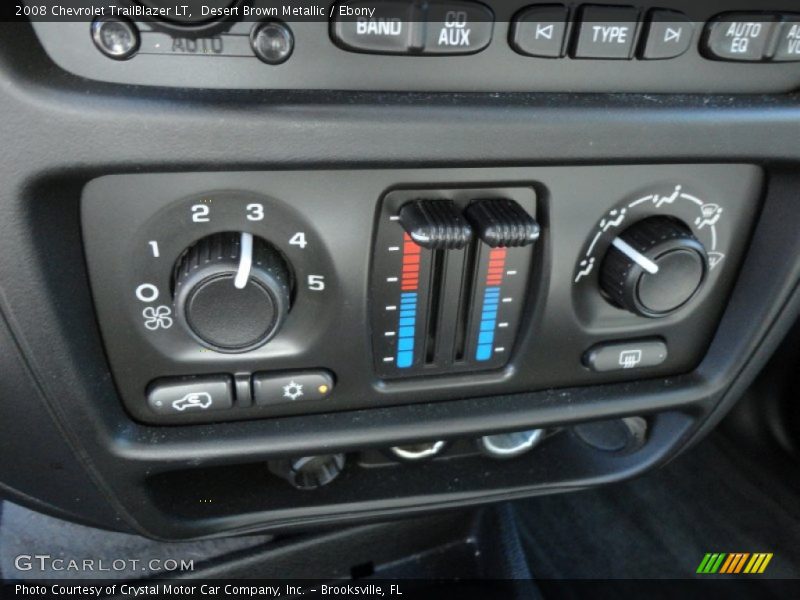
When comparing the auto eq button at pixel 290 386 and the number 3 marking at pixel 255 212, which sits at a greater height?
the number 3 marking at pixel 255 212

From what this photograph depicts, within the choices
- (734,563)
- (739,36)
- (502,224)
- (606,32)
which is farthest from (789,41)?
(734,563)

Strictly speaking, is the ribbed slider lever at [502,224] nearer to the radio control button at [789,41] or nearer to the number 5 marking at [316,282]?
the number 5 marking at [316,282]

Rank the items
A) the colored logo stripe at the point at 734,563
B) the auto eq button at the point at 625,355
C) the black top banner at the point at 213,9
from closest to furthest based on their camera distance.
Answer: the black top banner at the point at 213,9
the auto eq button at the point at 625,355
the colored logo stripe at the point at 734,563

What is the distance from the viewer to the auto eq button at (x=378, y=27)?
44cm

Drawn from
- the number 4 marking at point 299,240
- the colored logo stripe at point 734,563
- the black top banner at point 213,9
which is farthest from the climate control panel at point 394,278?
the colored logo stripe at point 734,563

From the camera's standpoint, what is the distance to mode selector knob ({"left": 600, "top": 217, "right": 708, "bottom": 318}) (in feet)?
1.88

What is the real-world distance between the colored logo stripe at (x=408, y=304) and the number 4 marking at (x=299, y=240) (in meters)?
0.08

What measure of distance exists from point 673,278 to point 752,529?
409mm

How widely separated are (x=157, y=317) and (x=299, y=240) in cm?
13

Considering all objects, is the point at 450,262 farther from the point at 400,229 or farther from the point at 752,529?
the point at 752,529

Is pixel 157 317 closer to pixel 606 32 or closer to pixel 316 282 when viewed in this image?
pixel 316 282

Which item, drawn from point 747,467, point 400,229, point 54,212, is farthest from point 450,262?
point 747,467

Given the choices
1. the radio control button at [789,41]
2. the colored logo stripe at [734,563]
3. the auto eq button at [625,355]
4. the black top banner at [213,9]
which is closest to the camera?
the black top banner at [213,9]

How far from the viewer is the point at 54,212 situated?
475 millimetres
